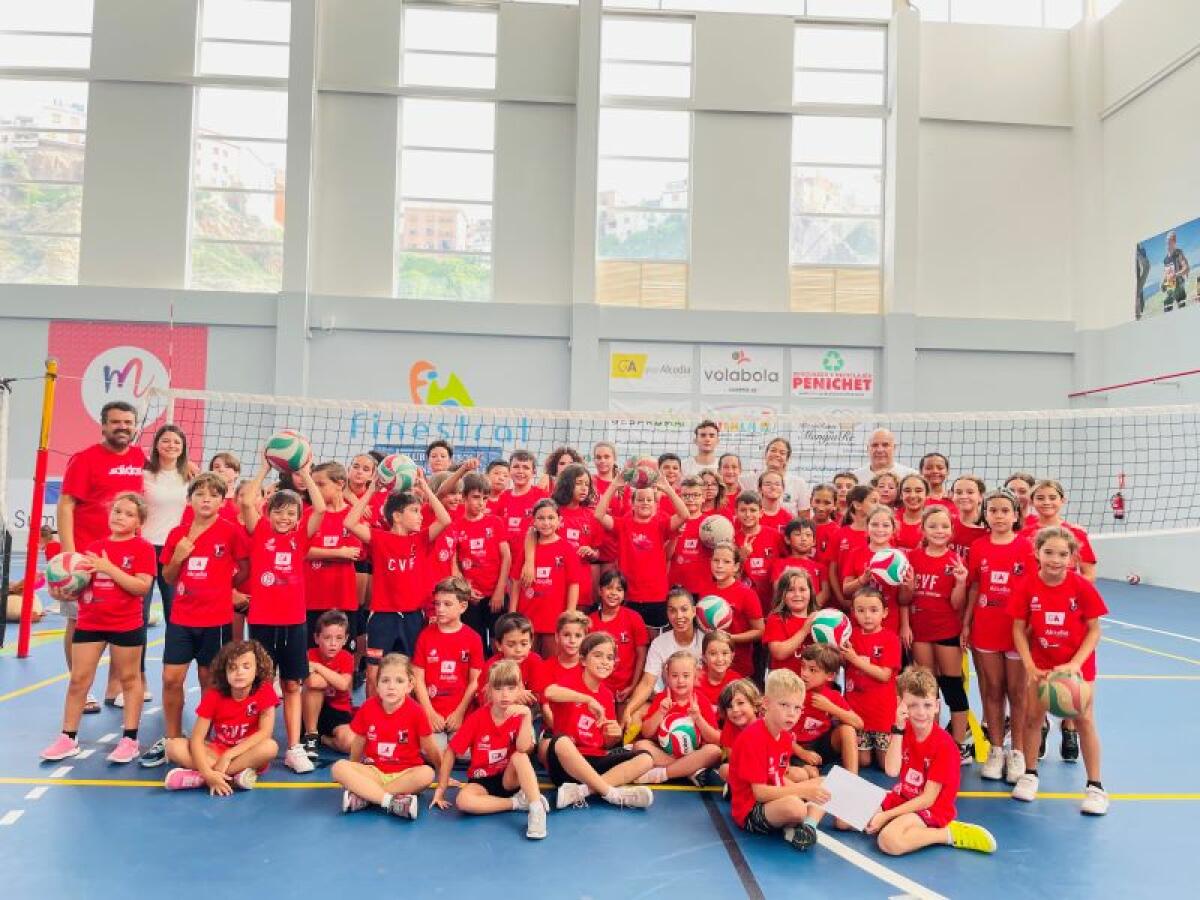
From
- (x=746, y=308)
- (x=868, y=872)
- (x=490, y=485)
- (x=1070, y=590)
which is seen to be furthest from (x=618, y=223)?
(x=868, y=872)

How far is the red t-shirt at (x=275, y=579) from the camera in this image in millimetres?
4598

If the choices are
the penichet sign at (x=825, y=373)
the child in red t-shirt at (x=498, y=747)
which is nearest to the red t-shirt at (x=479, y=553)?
the child in red t-shirt at (x=498, y=747)

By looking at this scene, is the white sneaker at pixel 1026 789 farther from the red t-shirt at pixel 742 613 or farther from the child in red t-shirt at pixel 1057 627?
the red t-shirt at pixel 742 613

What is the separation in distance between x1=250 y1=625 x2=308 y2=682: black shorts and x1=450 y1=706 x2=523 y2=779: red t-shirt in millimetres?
1126

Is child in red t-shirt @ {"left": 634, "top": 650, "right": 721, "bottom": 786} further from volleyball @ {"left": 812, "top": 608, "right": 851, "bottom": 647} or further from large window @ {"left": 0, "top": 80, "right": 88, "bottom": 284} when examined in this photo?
large window @ {"left": 0, "top": 80, "right": 88, "bottom": 284}

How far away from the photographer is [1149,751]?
16.7 ft

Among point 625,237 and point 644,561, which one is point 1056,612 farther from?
point 625,237

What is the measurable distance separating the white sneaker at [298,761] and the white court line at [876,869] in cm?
269

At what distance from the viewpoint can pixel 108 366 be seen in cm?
1380

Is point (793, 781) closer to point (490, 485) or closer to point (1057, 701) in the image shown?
point (1057, 701)

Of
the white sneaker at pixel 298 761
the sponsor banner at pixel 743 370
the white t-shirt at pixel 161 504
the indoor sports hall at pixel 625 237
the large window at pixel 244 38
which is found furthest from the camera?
the large window at pixel 244 38

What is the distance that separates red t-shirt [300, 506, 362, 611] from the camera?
5.08 meters

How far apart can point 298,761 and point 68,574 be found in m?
1.57

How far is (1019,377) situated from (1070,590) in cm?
1195
